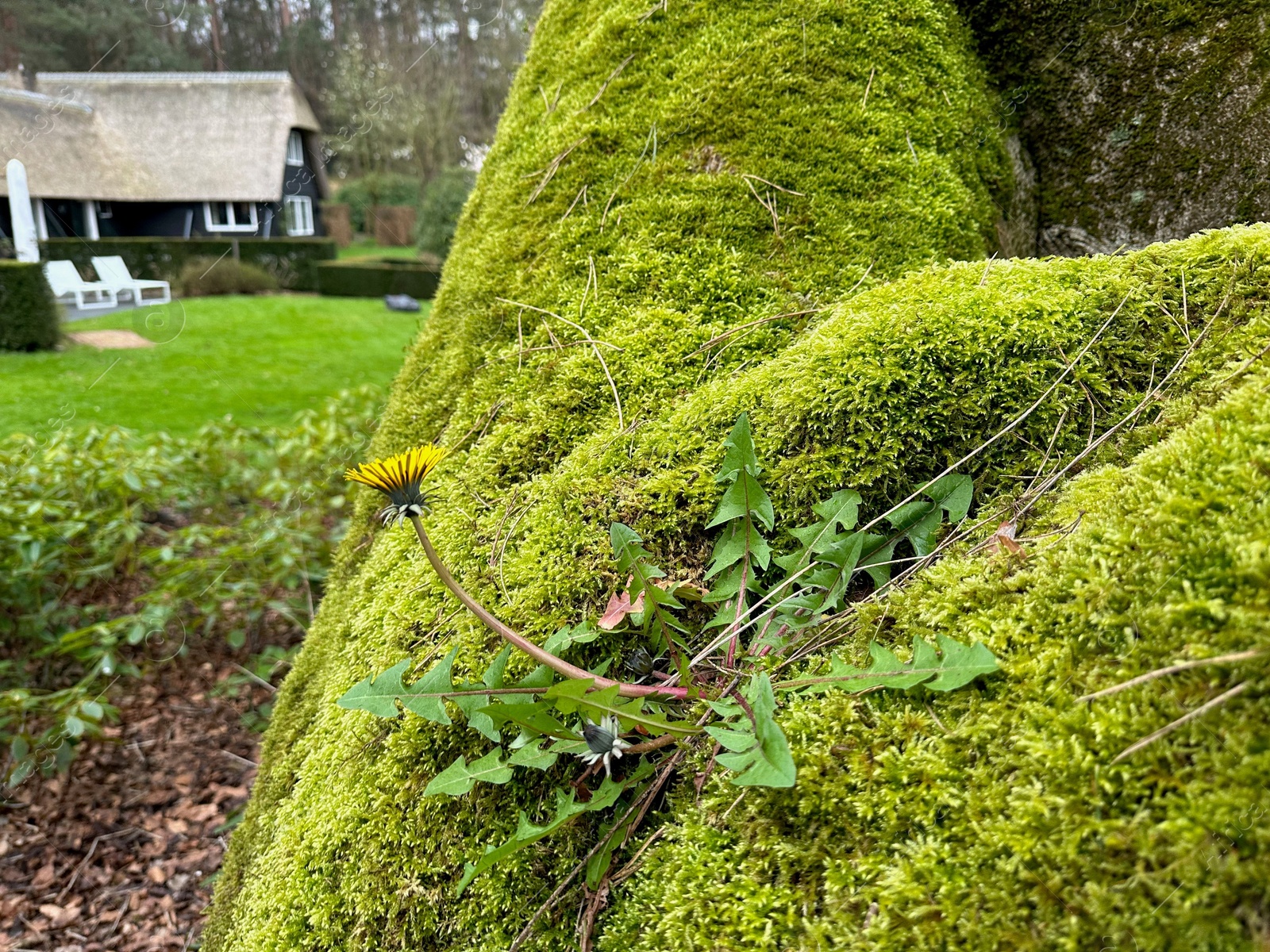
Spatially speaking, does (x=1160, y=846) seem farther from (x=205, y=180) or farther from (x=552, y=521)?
(x=205, y=180)

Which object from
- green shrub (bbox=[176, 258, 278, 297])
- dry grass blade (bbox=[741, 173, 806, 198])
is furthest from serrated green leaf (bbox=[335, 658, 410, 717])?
green shrub (bbox=[176, 258, 278, 297])

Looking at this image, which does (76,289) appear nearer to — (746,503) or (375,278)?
(746,503)

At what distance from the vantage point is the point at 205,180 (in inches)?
683

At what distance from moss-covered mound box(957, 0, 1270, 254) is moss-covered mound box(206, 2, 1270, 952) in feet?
1.10

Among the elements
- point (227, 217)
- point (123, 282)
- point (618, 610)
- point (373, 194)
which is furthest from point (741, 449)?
point (373, 194)

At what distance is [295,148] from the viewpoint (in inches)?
863

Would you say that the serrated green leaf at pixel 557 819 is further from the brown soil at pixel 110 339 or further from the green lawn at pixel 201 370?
the brown soil at pixel 110 339

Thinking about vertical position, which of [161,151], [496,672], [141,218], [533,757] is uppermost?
[161,151]

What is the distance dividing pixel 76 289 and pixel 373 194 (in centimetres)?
2526

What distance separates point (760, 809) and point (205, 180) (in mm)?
20828

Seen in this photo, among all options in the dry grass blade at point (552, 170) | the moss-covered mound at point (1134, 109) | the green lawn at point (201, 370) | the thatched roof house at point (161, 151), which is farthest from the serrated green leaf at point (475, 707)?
the thatched roof house at point (161, 151)

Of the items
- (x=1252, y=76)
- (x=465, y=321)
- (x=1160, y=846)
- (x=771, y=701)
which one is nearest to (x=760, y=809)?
(x=771, y=701)

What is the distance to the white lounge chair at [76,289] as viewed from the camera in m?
6.91

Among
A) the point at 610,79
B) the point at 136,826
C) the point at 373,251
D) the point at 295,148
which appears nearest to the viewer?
the point at 610,79
